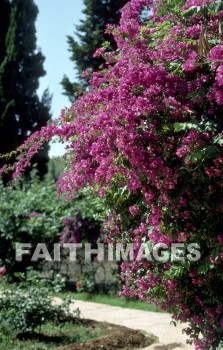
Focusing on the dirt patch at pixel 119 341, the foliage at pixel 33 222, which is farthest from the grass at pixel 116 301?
the dirt patch at pixel 119 341

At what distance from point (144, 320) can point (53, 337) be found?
1348mm

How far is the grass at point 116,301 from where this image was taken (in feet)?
26.0

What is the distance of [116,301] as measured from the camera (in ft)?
27.9

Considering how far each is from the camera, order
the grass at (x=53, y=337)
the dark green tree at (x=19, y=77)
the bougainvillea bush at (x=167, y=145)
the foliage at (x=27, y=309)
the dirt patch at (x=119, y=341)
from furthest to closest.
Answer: the dark green tree at (x=19, y=77) < the foliage at (x=27, y=309) < the grass at (x=53, y=337) < the dirt patch at (x=119, y=341) < the bougainvillea bush at (x=167, y=145)

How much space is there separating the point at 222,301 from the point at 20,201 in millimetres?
7474

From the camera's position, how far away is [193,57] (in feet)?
10.3

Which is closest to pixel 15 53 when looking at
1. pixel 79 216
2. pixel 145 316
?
pixel 79 216

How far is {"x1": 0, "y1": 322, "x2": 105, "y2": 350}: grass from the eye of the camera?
17.6ft

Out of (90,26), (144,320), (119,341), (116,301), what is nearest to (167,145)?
(119,341)

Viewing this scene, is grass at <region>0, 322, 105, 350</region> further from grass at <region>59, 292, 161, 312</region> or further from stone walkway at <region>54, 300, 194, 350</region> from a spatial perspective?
grass at <region>59, 292, 161, 312</region>

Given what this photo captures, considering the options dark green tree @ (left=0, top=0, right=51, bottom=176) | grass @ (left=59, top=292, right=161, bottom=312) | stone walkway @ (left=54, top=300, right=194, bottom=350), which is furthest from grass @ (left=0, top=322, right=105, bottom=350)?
dark green tree @ (left=0, top=0, right=51, bottom=176)

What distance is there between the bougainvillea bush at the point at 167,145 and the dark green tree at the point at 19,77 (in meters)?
17.4

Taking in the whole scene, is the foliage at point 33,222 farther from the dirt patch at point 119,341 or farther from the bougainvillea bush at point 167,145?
the bougainvillea bush at point 167,145

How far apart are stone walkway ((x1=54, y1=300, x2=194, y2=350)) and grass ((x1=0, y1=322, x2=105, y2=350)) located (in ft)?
1.60
